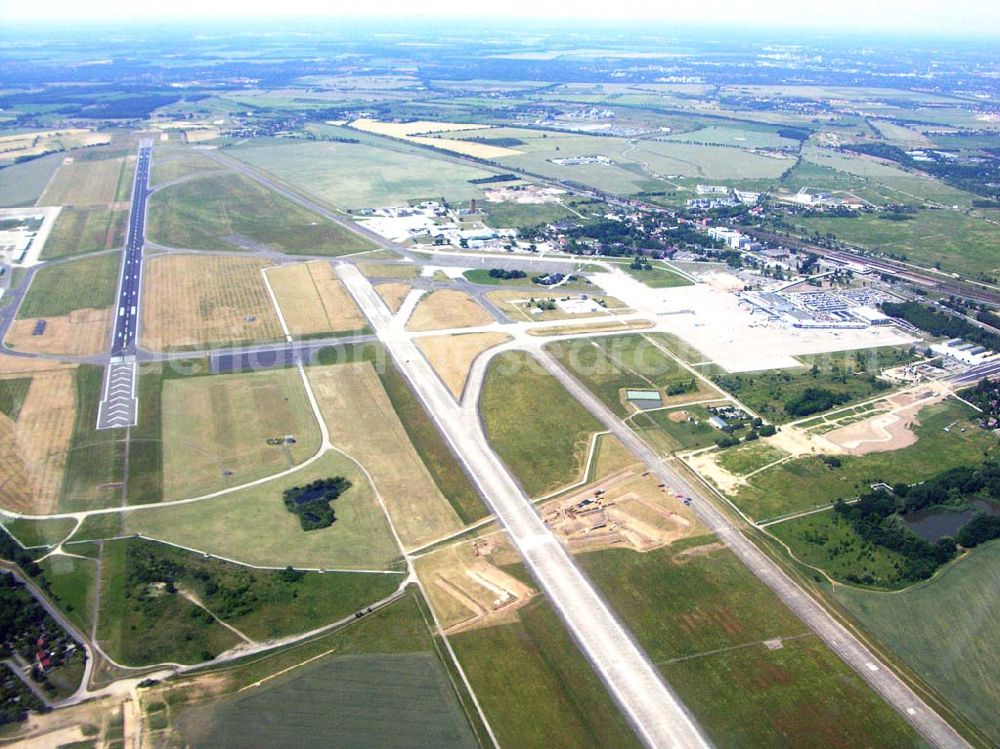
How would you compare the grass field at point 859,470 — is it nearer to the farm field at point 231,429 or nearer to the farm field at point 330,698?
the farm field at point 330,698

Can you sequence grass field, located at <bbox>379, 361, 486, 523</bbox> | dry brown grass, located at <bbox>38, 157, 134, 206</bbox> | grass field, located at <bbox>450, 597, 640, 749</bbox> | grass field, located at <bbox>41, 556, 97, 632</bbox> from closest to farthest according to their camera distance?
grass field, located at <bbox>450, 597, 640, 749</bbox> < grass field, located at <bbox>41, 556, 97, 632</bbox> < grass field, located at <bbox>379, 361, 486, 523</bbox> < dry brown grass, located at <bbox>38, 157, 134, 206</bbox>

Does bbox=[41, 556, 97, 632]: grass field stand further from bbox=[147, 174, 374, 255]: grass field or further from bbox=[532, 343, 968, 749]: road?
bbox=[147, 174, 374, 255]: grass field

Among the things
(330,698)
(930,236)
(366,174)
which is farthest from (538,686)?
(366,174)

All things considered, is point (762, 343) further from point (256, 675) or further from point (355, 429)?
point (256, 675)

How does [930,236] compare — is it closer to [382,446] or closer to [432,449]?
[432,449]

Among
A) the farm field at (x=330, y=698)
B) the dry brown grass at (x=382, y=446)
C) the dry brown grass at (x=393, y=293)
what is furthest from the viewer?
the dry brown grass at (x=393, y=293)

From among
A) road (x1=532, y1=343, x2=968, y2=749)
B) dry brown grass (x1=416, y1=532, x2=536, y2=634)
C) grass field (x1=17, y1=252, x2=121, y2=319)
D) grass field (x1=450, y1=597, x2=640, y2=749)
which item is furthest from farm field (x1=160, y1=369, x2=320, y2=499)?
grass field (x1=17, y1=252, x2=121, y2=319)

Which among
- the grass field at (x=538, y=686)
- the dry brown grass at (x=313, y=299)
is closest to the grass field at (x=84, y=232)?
the dry brown grass at (x=313, y=299)

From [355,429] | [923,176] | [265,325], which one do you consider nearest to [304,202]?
[265,325]
